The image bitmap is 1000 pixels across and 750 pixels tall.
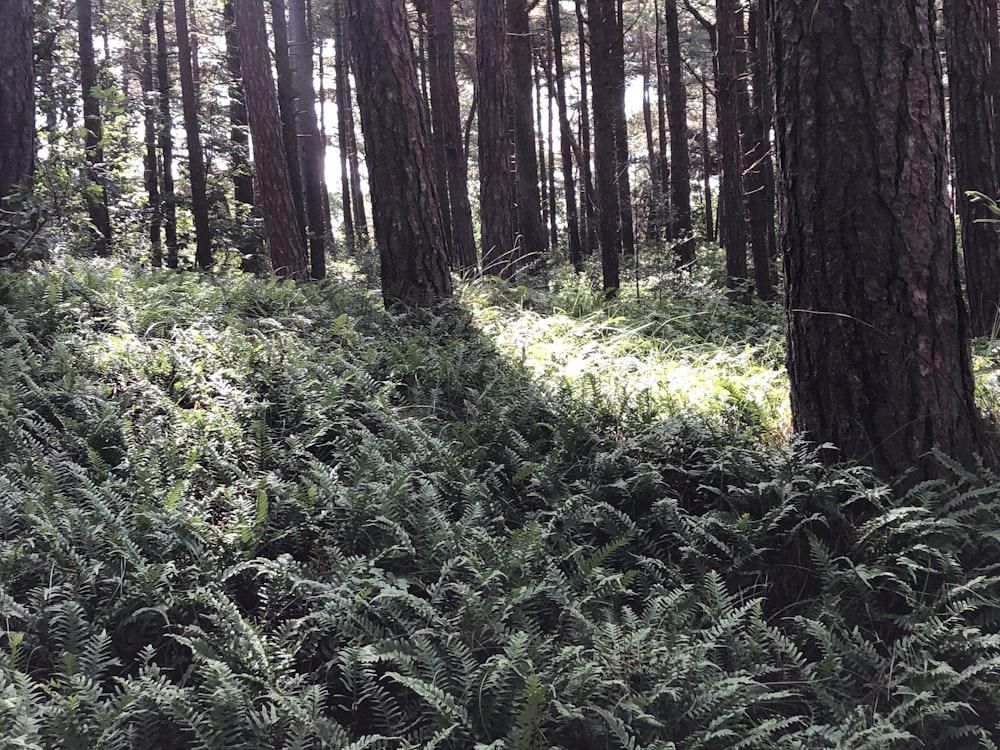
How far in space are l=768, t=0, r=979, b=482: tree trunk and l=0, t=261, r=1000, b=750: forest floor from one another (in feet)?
1.05

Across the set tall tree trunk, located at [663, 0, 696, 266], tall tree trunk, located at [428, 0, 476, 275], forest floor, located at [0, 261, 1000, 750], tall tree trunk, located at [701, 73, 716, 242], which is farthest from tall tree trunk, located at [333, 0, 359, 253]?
forest floor, located at [0, 261, 1000, 750]

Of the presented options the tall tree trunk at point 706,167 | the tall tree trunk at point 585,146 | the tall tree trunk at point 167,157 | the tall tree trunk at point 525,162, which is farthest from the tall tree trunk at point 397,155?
the tall tree trunk at point 706,167

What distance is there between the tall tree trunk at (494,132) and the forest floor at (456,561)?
203 inches

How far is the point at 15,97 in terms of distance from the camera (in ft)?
23.3

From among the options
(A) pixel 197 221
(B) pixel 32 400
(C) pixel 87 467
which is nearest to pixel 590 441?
(C) pixel 87 467

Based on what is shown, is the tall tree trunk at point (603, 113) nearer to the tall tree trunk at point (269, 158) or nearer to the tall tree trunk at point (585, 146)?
A: the tall tree trunk at point (585, 146)

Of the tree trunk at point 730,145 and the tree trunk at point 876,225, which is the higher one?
the tree trunk at point 730,145

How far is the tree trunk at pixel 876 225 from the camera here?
3271mm

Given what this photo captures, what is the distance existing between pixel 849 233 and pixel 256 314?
15.2ft

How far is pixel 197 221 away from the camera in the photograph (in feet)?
45.9

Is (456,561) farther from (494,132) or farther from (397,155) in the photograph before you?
Answer: (494,132)

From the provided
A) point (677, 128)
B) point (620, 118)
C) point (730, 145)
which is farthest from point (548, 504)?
point (620, 118)

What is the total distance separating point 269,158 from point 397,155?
5213 mm

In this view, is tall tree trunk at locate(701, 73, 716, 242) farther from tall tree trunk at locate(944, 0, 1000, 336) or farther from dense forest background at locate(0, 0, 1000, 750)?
dense forest background at locate(0, 0, 1000, 750)
